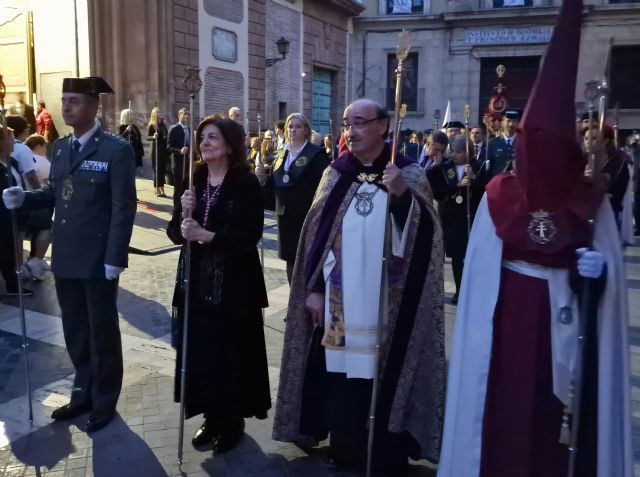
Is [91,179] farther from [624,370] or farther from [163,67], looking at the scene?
[163,67]

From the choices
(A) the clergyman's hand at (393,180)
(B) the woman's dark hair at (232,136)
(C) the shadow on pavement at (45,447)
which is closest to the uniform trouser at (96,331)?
(C) the shadow on pavement at (45,447)

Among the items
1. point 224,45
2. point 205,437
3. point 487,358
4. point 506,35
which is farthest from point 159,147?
point 506,35

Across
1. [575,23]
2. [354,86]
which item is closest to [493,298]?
[575,23]

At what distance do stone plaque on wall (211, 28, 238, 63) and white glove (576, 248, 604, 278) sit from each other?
55.3 ft

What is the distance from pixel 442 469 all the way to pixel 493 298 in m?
0.83

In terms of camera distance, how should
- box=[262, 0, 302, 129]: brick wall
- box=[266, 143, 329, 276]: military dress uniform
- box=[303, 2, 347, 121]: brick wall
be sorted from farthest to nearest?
box=[303, 2, 347, 121]: brick wall → box=[262, 0, 302, 129]: brick wall → box=[266, 143, 329, 276]: military dress uniform

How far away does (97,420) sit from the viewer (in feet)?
13.8

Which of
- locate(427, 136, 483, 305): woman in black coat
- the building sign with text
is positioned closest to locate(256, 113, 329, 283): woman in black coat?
locate(427, 136, 483, 305): woman in black coat

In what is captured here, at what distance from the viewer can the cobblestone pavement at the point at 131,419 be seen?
3752 mm

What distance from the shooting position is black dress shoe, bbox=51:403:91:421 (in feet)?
14.1

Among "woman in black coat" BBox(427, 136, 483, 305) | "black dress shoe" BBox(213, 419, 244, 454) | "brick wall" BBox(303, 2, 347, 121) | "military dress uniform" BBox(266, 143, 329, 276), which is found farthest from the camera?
"brick wall" BBox(303, 2, 347, 121)

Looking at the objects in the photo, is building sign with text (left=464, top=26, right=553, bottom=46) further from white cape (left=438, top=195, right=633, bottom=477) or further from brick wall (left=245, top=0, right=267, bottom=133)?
white cape (left=438, top=195, right=633, bottom=477)

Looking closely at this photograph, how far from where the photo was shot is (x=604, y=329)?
2.73 m

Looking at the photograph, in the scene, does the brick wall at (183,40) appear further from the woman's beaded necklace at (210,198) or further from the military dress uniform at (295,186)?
the woman's beaded necklace at (210,198)
